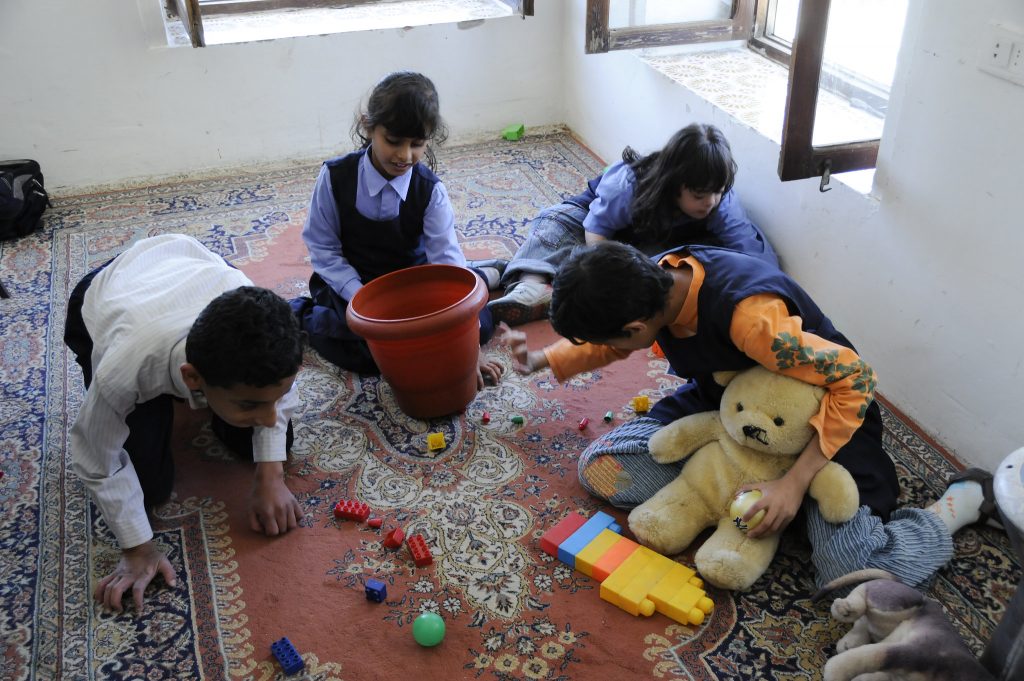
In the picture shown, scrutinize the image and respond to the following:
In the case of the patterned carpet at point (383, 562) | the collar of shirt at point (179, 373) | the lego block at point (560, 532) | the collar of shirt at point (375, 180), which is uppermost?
the collar of shirt at point (375, 180)

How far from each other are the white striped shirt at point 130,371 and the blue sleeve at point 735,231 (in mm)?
1216

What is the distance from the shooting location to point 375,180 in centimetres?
219

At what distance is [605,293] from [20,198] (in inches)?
90.4

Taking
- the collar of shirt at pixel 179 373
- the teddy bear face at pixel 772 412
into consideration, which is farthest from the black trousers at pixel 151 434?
the teddy bear face at pixel 772 412

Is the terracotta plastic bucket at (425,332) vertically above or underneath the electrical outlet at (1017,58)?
underneath

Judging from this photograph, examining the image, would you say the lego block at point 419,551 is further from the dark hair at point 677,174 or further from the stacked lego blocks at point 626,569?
the dark hair at point 677,174

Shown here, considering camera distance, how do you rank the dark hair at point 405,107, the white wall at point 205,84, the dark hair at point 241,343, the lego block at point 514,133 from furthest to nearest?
the lego block at point 514,133 < the white wall at point 205,84 < the dark hair at point 405,107 < the dark hair at point 241,343

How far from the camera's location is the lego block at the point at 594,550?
63.6 inches

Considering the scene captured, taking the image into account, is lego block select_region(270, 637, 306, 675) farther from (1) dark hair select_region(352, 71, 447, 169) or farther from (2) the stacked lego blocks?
(1) dark hair select_region(352, 71, 447, 169)

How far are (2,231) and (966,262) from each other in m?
2.78

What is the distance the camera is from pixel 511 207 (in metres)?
3.02

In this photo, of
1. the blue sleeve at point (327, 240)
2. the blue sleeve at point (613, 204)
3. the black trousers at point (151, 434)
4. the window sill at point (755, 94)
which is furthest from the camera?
the blue sleeve at point (613, 204)

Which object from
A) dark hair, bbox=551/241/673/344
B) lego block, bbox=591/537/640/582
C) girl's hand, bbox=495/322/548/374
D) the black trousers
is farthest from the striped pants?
the black trousers

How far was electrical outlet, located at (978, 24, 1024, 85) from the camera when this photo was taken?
1.57m
